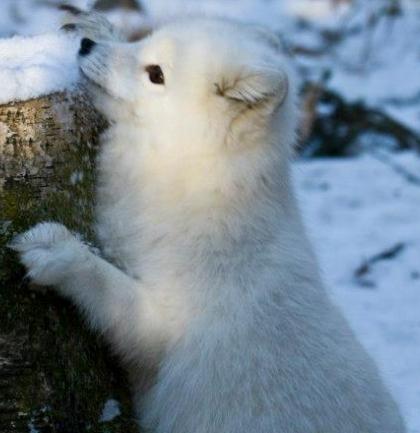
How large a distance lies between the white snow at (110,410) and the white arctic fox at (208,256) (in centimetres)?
15

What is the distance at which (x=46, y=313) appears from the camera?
2812mm

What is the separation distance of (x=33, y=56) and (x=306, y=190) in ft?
14.9

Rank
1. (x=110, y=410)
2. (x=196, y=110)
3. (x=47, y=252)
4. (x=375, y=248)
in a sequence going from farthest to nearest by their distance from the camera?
(x=375, y=248) < (x=196, y=110) < (x=110, y=410) < (x=47, y=252)

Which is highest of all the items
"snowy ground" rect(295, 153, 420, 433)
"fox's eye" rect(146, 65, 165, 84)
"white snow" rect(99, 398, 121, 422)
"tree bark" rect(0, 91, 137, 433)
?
"fox's eye" rect(146, 65, 165, 84)

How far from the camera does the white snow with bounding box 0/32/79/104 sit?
282cm

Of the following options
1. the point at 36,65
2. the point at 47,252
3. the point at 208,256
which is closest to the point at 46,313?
the point at 47,252

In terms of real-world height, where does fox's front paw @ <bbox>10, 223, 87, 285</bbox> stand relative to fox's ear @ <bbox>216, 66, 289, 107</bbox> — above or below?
below

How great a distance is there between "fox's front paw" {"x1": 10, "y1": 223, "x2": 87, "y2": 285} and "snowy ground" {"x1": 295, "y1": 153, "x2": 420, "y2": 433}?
143cm

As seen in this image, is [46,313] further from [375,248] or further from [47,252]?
[375,248]

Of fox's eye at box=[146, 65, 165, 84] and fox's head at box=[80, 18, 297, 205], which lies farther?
fox's eye at box=[146, 65, 165, 84]

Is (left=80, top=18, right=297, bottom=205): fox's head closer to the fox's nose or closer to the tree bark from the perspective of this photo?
the fox's nose

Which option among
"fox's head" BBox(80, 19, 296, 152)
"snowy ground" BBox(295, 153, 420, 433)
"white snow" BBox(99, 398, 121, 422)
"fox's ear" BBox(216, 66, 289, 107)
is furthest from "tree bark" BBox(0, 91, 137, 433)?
"snowy ground" BBox(295, 153, 420, 433)

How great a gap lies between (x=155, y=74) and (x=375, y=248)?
10.9 ft

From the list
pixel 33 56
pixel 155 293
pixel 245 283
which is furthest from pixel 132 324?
pixel 33 56
